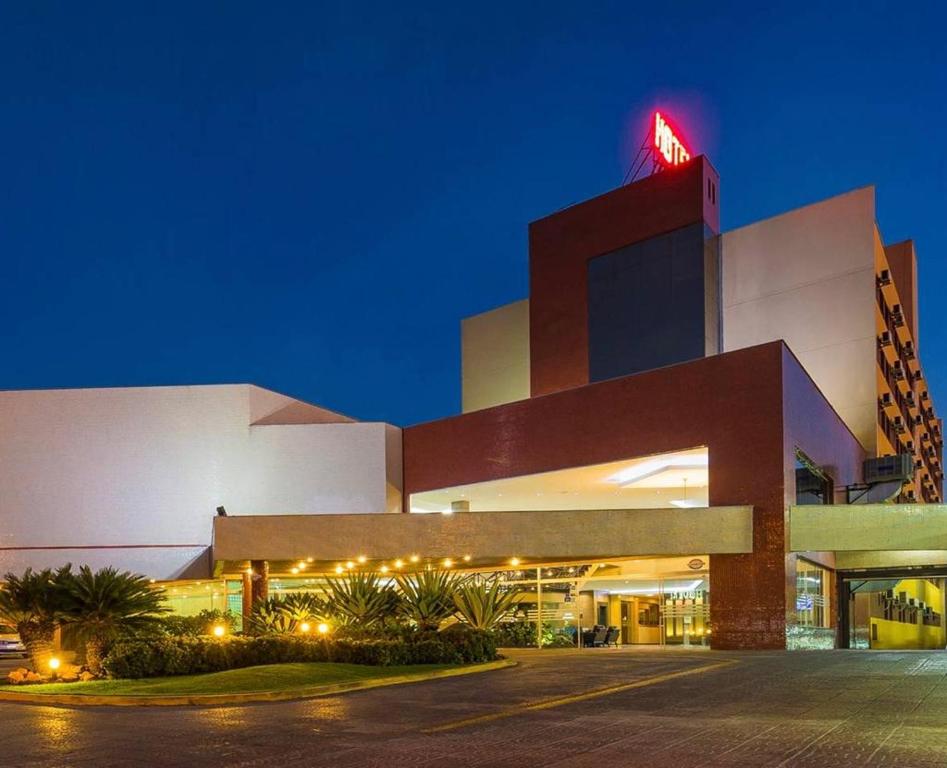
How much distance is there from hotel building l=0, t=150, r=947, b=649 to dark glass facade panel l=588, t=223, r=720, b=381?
11 centimetres

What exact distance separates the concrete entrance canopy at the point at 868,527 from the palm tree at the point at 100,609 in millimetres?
17738

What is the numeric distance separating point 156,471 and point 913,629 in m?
39.0

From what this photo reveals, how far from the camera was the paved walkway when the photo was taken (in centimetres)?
1046

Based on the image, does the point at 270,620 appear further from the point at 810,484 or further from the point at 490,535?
the point at 810,484

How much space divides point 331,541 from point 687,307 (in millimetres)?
20915

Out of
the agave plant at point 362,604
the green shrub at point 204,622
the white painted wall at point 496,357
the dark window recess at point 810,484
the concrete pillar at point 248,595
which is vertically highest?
the white painted wall at point 496,357

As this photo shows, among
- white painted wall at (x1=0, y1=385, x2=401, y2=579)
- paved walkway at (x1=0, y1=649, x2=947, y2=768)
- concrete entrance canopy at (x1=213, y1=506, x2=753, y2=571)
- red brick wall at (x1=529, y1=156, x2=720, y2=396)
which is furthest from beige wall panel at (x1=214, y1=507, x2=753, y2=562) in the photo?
red brick wall at (x1=529, y1=156, x2=720, y2=396)

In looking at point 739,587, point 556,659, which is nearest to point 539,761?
point 556,659

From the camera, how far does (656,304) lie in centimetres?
4712

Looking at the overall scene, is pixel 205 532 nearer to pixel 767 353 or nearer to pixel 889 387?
pixel 767 353

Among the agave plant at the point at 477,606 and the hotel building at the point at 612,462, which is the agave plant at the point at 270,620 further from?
the hotel building at the point at 612,462

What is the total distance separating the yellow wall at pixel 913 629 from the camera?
1833 inches


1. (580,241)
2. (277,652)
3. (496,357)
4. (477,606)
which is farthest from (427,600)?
(496,357)

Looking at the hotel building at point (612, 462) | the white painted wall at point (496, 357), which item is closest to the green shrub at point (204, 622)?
the hotel building at point (612, 462)
